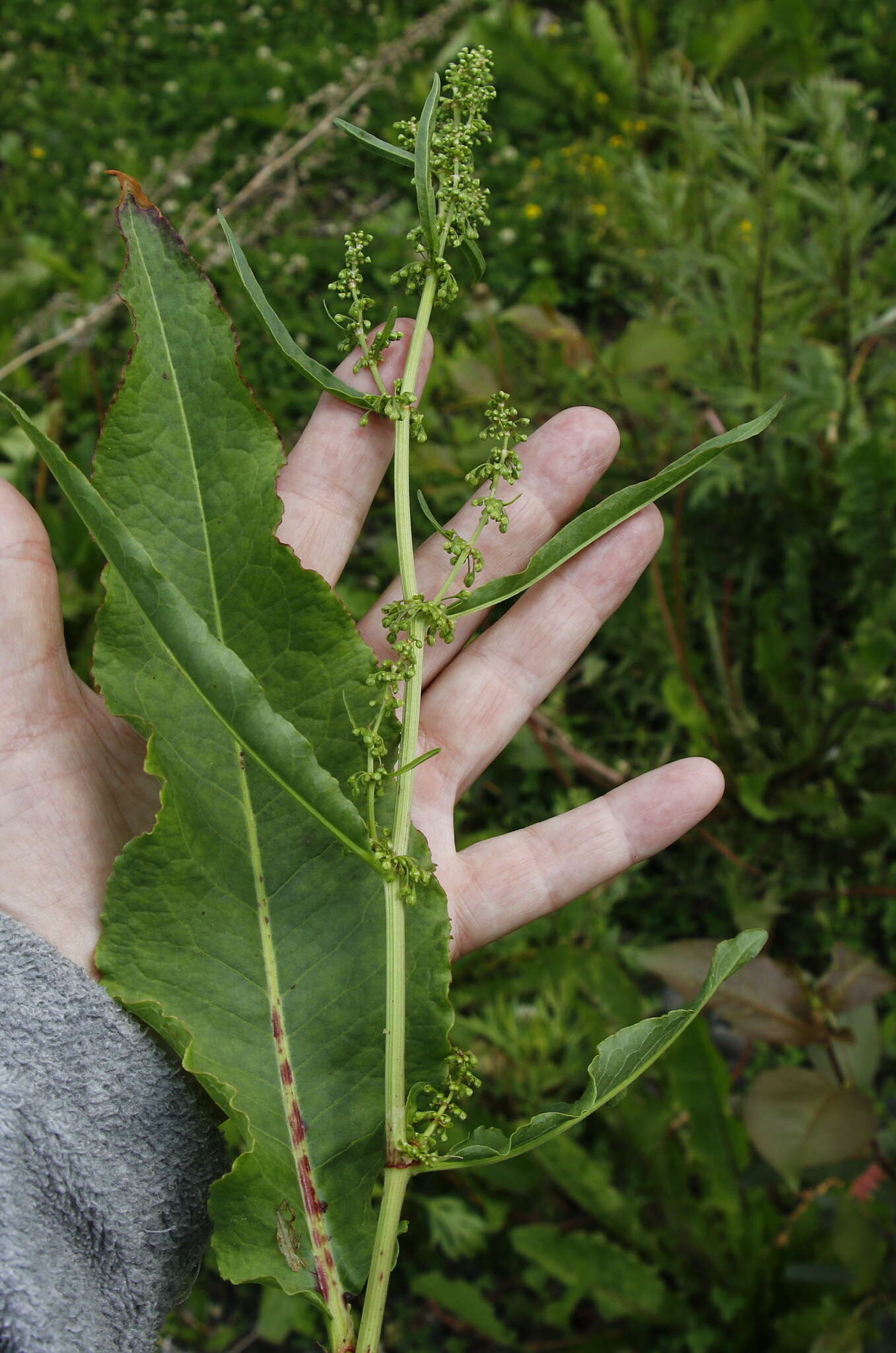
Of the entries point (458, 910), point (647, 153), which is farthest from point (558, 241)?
point (458, 910)

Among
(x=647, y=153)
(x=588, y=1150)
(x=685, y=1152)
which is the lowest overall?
(x=588, y=1150)

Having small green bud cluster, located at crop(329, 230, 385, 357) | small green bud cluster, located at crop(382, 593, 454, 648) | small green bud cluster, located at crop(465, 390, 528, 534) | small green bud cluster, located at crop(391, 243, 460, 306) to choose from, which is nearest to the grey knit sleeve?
small green bud cluster, located at crop(382, 593, 454, 648)

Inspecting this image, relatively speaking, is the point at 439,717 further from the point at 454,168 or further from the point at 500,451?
the point at 454,168

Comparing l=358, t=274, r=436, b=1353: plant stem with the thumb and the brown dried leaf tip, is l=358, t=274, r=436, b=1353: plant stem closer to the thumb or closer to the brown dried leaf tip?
the thumb

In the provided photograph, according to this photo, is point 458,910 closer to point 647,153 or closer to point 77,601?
point 77,601

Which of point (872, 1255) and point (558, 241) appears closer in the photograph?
point (872, 1255)
